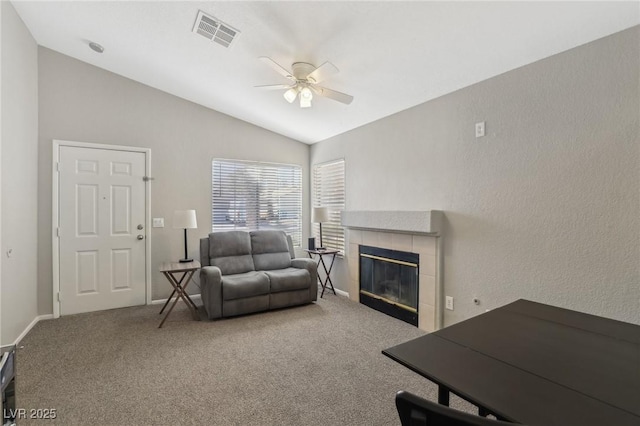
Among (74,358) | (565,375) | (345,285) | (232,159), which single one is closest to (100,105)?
(232,159)

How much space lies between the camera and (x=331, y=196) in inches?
194

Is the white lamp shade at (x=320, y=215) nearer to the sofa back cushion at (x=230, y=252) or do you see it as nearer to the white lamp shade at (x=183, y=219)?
the sofa back cushion at (x=230, y=252)

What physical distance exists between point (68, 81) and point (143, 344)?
3329 millimetres

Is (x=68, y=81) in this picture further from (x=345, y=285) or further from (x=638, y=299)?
(x=638, y=299)

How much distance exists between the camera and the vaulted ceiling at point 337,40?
6.64 feet

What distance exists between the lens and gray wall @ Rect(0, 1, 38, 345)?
2721mm

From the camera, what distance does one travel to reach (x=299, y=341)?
2941 millimetres

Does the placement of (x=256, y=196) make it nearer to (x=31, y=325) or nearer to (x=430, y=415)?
(x=31, y=325)

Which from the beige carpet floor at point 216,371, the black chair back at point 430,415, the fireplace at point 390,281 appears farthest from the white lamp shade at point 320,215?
the black chair back at point 430,415

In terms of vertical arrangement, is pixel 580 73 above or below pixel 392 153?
above

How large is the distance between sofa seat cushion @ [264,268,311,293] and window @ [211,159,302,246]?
4.16 feet

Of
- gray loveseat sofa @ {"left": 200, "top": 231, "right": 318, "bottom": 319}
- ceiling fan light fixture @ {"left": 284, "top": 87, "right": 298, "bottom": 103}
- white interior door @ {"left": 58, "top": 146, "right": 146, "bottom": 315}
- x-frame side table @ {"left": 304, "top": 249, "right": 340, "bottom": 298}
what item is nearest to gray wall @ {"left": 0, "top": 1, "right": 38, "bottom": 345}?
white interior door @ {"left": 58, "top": 146, "right": 146, "bottom": 315}

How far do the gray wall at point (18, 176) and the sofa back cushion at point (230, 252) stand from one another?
189cm

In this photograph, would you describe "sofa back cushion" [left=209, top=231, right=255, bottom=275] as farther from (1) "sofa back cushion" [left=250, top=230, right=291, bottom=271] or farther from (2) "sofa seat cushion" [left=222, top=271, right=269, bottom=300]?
(2) "sofa seat cushion" [left=222, top=271, right=269, bottom=300]
